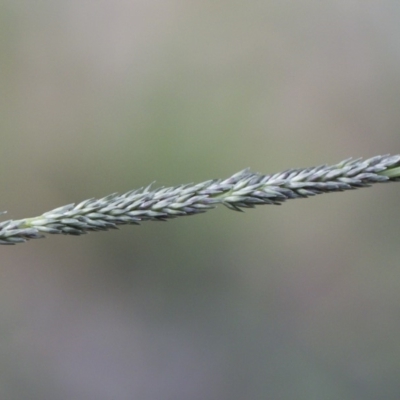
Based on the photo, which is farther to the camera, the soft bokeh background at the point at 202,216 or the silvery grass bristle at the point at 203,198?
the soft bokeh background at the point at 202,216

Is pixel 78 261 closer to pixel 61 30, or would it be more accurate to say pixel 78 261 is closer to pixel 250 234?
pixel 250 234

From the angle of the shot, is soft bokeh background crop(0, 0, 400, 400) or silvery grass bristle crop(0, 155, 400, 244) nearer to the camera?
silvery grass bristle crop(0, 155, 400, 244)

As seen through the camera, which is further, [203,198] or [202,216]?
[202,216]

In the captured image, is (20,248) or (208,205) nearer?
(208,205)

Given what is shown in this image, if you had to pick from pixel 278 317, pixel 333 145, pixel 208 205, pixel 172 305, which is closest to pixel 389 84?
pixel 333 145
